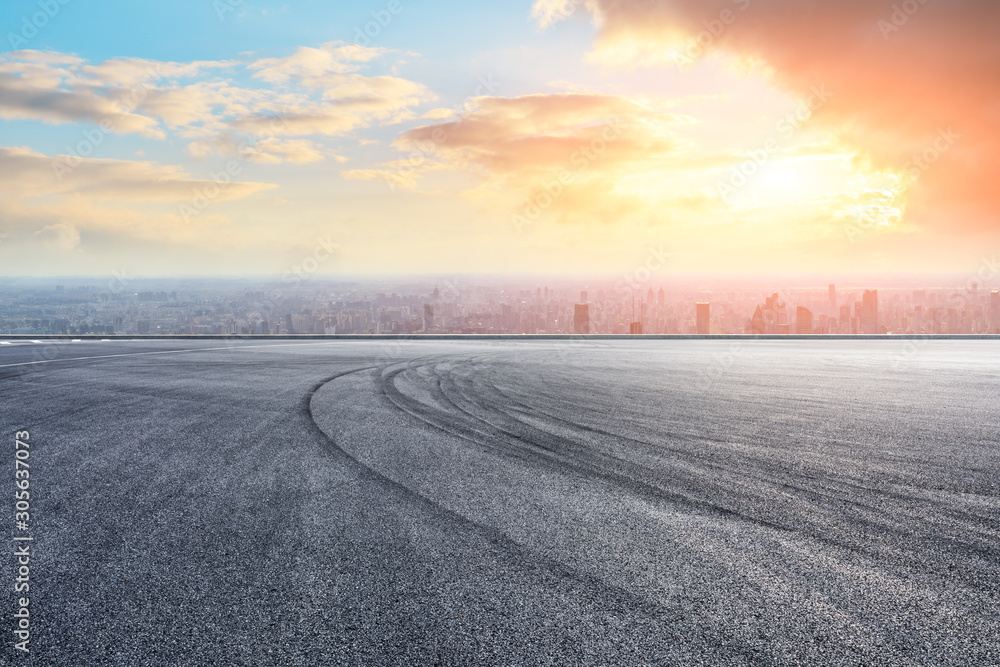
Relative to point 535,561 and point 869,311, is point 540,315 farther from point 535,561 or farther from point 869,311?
point 535,561

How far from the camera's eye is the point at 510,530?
4.34 metres

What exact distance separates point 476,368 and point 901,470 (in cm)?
904

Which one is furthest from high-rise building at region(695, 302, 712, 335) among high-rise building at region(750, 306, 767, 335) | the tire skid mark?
the tire skid mark

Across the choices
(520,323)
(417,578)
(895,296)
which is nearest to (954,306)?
(895,296)

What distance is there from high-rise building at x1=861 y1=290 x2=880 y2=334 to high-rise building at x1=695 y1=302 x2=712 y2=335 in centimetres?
678

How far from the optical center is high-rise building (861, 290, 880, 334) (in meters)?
27.1

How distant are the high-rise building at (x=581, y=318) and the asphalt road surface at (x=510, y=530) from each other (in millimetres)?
17277

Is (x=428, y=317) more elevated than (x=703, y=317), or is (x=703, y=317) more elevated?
(x=428, y=317)

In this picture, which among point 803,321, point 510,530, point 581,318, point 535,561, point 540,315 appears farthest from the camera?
point 540,315

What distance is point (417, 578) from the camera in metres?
3.59

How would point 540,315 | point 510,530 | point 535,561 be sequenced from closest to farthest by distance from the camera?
point 535,561, point 510,530, point 540,315

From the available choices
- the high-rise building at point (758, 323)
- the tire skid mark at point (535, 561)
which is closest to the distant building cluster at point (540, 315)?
the high-rise building at point (758, 323)

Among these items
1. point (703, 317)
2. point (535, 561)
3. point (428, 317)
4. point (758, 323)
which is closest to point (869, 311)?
point (758, 323)

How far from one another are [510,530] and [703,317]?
1014 inches
